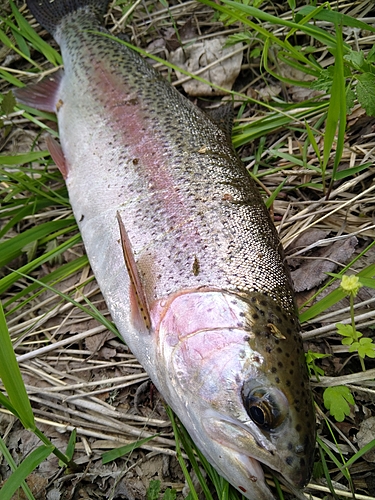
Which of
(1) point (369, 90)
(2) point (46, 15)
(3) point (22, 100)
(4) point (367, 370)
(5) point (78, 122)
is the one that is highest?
(2) point (46, 15)

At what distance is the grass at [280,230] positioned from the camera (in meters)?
1.98

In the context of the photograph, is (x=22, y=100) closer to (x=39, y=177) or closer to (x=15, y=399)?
(x=39, y=177)

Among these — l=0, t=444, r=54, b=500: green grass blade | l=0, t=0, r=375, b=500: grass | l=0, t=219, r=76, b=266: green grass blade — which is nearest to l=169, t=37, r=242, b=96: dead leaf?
l=0, t=0, r=375, b=500: grass

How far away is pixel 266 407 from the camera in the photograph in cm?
162

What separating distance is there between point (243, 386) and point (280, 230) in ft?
3.89

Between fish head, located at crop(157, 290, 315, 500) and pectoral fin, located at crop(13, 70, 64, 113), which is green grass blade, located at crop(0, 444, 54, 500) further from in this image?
pectoral fin, located at crop(13, 70, 64, 113)

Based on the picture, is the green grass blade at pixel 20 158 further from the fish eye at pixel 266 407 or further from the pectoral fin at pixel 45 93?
the fish eye at pixel 266 407

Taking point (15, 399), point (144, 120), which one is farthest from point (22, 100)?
point (15, 399)

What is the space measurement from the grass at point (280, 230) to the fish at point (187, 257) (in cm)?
24

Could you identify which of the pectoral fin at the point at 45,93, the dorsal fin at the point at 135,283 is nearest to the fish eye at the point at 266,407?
the dorsal fin at the point at 135,283

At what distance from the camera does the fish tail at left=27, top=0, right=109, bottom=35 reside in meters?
3.30

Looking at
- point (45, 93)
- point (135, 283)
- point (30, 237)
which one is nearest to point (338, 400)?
point (135, 283)

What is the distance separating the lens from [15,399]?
169 centimetres

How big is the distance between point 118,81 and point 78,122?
1.22 ft
